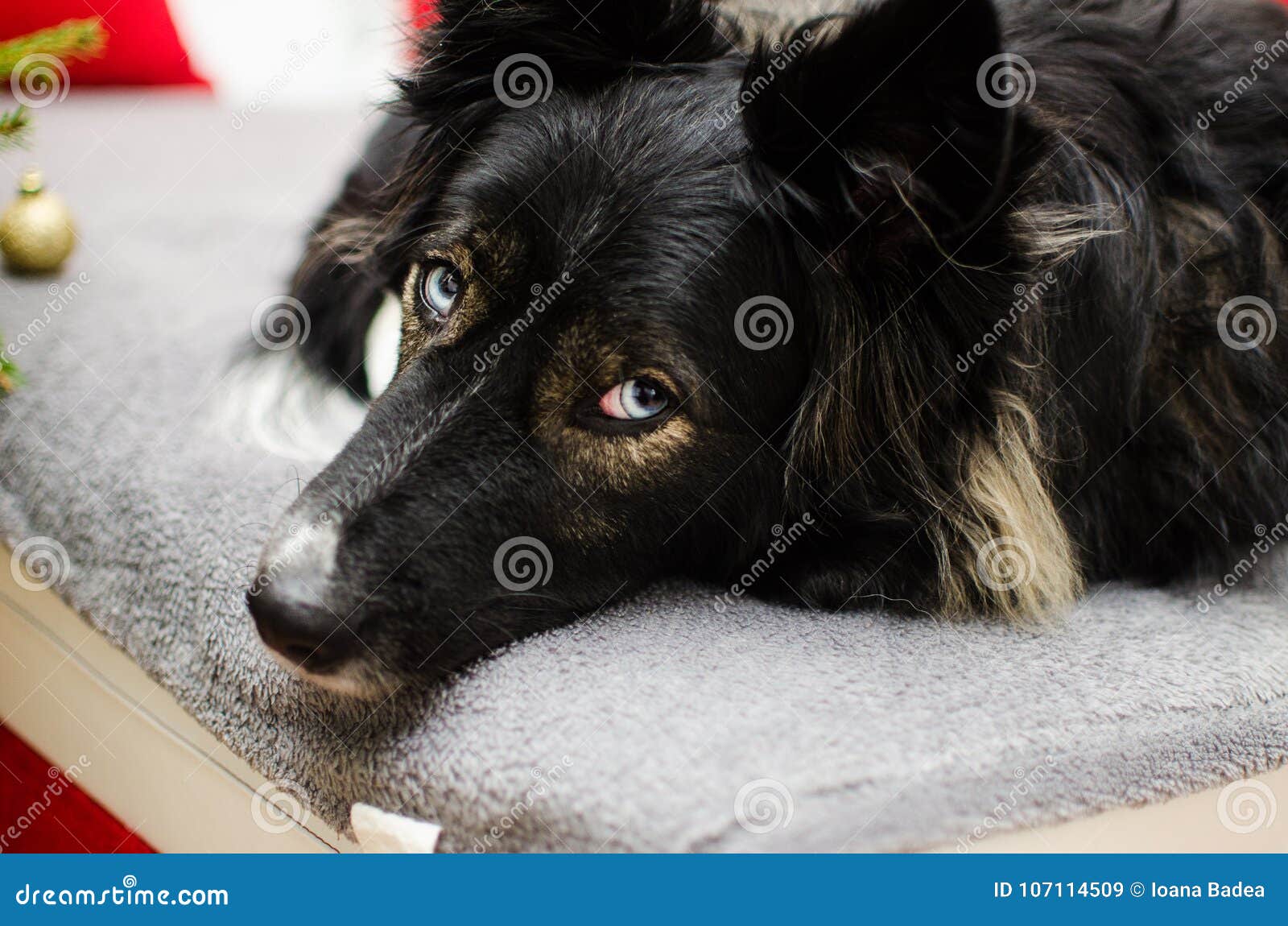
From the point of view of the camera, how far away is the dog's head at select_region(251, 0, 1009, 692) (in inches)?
55.5

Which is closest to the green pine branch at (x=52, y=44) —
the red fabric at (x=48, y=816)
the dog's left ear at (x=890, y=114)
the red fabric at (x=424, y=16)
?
the red fabric at (x=424, y=16)

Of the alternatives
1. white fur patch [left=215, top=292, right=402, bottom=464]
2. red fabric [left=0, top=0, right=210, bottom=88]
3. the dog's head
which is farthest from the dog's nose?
red fabric [left=0, top=0, right=210, bottom=88]

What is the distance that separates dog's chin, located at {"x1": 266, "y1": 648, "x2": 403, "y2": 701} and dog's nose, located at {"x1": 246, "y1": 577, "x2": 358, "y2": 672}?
0.02m

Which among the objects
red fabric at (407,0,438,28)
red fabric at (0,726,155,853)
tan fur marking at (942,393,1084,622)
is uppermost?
red fabric at (407,0,438,28)

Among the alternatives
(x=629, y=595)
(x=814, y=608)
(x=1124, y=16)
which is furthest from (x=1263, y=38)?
(x=629, y=595)

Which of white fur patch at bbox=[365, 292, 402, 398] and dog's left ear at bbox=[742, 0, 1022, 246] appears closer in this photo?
dog's left ear at bbox=[742, 0, 1022, 246]

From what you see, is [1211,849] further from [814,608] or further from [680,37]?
[680,37]

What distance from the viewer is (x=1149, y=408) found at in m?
1.81

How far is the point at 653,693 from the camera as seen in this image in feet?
4.59

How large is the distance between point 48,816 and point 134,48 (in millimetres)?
2605

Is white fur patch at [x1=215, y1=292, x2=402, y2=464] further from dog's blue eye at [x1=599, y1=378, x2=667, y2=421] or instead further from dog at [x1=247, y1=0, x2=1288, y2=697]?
dog's blue eye at [x1=599, y1=378, x2=667, y2=421]

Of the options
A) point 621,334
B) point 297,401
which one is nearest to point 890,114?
point 621,334

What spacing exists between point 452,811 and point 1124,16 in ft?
5.95

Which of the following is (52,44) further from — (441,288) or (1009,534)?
(1009,534)
